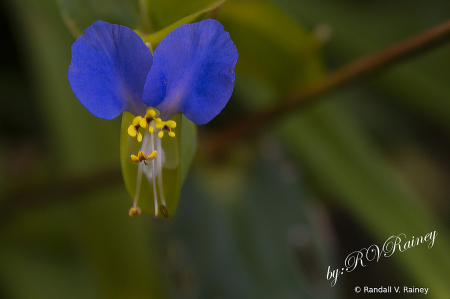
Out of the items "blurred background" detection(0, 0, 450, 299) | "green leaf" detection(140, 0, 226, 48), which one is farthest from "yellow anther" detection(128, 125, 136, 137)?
"blurred background" detection(0, 0, 450, 299)

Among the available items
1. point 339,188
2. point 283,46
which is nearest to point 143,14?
point 283,46

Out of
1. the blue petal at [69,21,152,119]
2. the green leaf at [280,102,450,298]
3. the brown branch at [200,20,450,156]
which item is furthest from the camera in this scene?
the green leaf at [280,102,450,298]

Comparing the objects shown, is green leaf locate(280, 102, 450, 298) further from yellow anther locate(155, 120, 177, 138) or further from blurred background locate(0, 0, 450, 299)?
yellow anther locate(155, 120, 177, 138)

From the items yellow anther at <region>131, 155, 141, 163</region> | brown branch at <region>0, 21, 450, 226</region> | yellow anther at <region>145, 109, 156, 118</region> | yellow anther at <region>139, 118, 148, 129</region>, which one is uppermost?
brown branch at <region>0, 21, 450, 226</region>

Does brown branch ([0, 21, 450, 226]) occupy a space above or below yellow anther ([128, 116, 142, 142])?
above

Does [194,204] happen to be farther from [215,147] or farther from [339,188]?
[339,188]

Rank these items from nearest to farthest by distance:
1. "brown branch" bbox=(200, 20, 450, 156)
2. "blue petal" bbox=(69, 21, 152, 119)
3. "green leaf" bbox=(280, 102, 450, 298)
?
"blue petal" bbox=(69, 21, 152, 119), "brown branch" bbox=(200, 20, 450, 156), "green leaf" bbox=(280, 102, 450, 298)
